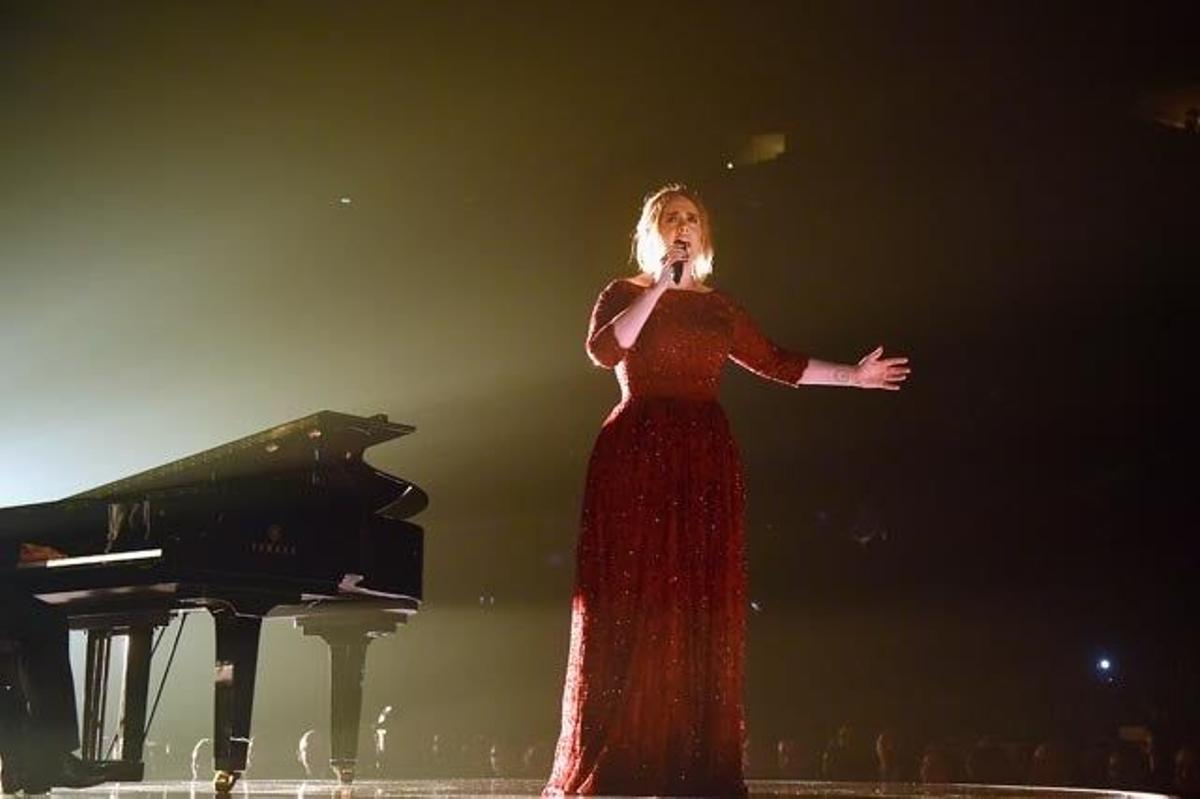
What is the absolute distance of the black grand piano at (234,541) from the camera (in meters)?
3.62

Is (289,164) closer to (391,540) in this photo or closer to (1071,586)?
(391,540)

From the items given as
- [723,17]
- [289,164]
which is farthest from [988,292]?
[289,164]

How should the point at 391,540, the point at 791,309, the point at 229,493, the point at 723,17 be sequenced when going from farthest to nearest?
1. the point at 791,309
2. the point at 723,17
3. the point at 391,540
4. the point at 229,493

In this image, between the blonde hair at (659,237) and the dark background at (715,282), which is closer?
the blonde hair at (659,237)

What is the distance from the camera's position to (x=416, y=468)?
7.63 m

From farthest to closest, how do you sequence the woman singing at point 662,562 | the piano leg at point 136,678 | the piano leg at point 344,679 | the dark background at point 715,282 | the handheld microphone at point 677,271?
the dark background at point 715,282
the piano leg at point 344,679
the piano leg at point 136,678
the woman singing at point 662,562
the handheld microphone at point 677,271

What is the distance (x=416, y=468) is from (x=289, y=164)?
1.84 meters

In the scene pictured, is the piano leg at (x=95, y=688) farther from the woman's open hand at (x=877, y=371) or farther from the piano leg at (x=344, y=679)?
the woman's open hand at (x=877, y=371)

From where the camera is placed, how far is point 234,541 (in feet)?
11.9

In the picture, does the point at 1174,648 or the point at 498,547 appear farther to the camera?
the point at 498,547

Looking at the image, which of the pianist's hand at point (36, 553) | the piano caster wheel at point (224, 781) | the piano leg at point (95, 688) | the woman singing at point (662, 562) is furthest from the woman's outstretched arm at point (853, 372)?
the piano leg at point (95, 688)

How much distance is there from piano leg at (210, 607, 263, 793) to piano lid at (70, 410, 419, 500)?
361 mm

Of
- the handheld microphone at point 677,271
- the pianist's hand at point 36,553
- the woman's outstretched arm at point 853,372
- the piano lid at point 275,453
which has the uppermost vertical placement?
the handheld microphone at point 677,271

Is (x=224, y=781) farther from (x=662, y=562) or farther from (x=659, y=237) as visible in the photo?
(x=659, y=237)
